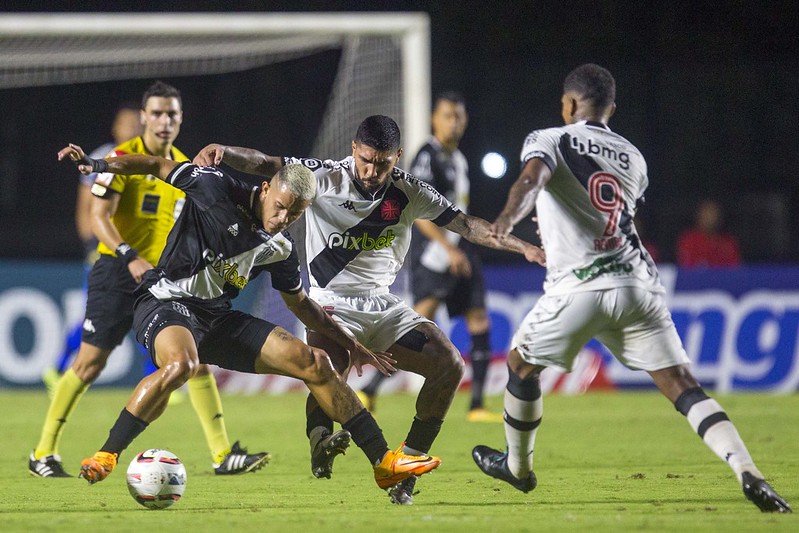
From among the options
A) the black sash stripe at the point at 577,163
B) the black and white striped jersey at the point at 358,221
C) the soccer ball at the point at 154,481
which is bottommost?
the soccer ball at the point at 154,481

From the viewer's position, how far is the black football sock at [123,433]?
5834 mm

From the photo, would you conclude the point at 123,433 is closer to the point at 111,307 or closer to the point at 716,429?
the point at 111,307

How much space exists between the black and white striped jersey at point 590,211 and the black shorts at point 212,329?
1.52m

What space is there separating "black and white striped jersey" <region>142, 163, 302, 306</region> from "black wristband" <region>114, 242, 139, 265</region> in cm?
77

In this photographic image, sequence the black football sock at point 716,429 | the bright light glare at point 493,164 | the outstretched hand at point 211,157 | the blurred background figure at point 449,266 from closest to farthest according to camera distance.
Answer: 1. the black football sock at point 716,429
2. the outstretched hand at point 211,157
3. the bright light glare at point 493,164
4. the blurred background figure at point 449,266

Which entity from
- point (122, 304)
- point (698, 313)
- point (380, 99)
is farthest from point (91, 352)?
point (698, 313)

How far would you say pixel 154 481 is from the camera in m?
5.70

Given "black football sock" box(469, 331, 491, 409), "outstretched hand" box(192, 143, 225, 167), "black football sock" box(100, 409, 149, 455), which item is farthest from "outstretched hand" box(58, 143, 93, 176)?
"black football sock" box(469, 331, 491, 409)

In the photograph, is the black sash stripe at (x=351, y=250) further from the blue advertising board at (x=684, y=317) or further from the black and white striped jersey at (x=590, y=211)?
the blue advertising board at (x=684, y=317)

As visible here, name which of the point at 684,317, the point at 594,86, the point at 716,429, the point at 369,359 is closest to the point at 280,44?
the point at 684,317

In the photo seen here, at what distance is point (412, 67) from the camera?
41.1ft

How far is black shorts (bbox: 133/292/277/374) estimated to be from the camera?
6.14 metres

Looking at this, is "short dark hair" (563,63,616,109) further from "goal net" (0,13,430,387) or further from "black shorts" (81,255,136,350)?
"goal net" (0,13,430,387)

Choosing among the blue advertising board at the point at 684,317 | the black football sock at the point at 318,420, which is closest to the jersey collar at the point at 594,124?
the black football sock at the point at 318,420
